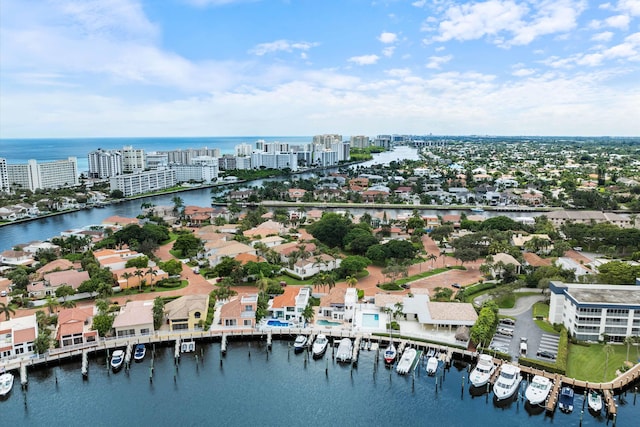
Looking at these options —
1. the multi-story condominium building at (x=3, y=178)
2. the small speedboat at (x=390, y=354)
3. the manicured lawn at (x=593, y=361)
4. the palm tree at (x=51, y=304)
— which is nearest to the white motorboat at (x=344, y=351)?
the small speedboat at (x=390, y=354)

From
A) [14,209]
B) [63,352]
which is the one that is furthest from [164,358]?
[14,209]

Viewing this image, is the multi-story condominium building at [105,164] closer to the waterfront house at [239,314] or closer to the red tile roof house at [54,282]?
the red tile roof house at [54,282]

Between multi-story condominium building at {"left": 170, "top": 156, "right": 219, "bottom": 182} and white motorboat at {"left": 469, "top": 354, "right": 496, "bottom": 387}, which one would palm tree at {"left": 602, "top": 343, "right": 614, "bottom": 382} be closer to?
white motorboat at {"left": 469, "top": 354, "right": 496, "bottom": 387}

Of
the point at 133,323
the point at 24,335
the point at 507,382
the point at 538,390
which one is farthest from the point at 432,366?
the point at 24,335

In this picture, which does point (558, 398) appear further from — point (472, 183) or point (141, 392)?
Result: point (472, 183)

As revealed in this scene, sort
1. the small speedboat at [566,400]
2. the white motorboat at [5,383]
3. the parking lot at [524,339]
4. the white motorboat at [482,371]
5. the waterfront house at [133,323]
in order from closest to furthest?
the small speedboat at [566,400] → the white motorboat at [5,383] → the white motorboat at [482,371] → the parking lot at [524,339] → the waterfront house at [133,323]

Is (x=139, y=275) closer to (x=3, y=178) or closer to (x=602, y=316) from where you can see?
(x=602, y=316)
